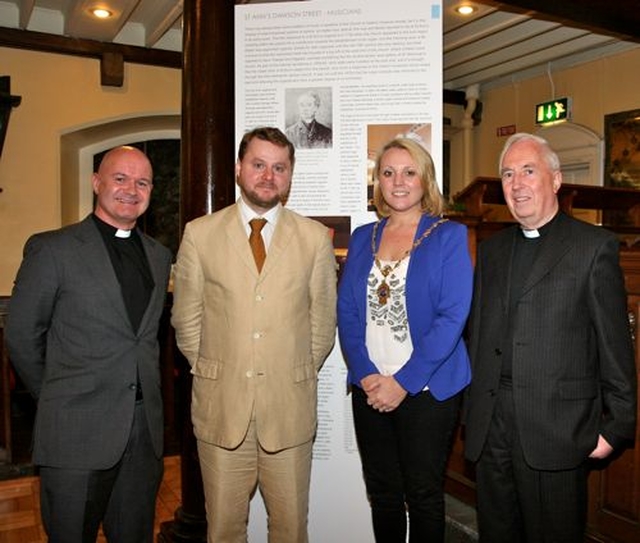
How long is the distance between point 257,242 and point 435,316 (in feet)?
2.12

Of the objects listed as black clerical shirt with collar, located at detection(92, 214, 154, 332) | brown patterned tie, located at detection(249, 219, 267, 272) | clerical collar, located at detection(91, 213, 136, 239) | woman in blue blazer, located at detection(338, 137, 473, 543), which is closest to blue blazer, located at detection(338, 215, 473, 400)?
woman in blue blazer, located at detection(338, 137, 473, 543)

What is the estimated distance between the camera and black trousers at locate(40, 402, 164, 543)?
6.16 ft

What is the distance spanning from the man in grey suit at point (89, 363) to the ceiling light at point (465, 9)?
4.29 metres

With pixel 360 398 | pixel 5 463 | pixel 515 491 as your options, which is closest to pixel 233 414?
pixel 360 398

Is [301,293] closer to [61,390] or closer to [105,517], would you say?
[61,390]

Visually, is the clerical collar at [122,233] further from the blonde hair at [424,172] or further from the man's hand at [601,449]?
the man's hand at [601,449]

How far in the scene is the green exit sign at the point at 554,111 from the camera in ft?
23.2

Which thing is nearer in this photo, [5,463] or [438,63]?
[438,63]

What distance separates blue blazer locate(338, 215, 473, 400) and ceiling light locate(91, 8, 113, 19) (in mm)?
4426

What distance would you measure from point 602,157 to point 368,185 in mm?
5113

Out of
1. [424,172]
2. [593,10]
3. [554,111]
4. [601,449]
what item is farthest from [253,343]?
[554,111]

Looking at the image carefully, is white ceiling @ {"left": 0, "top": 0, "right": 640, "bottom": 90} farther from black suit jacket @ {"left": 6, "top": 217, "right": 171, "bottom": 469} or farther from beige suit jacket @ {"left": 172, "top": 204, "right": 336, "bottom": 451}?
black suit jacket @ {"left": 6, "top": 217, "right": 171, "bottom": 469}

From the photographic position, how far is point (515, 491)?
1.89 metres

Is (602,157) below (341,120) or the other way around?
the other way around
